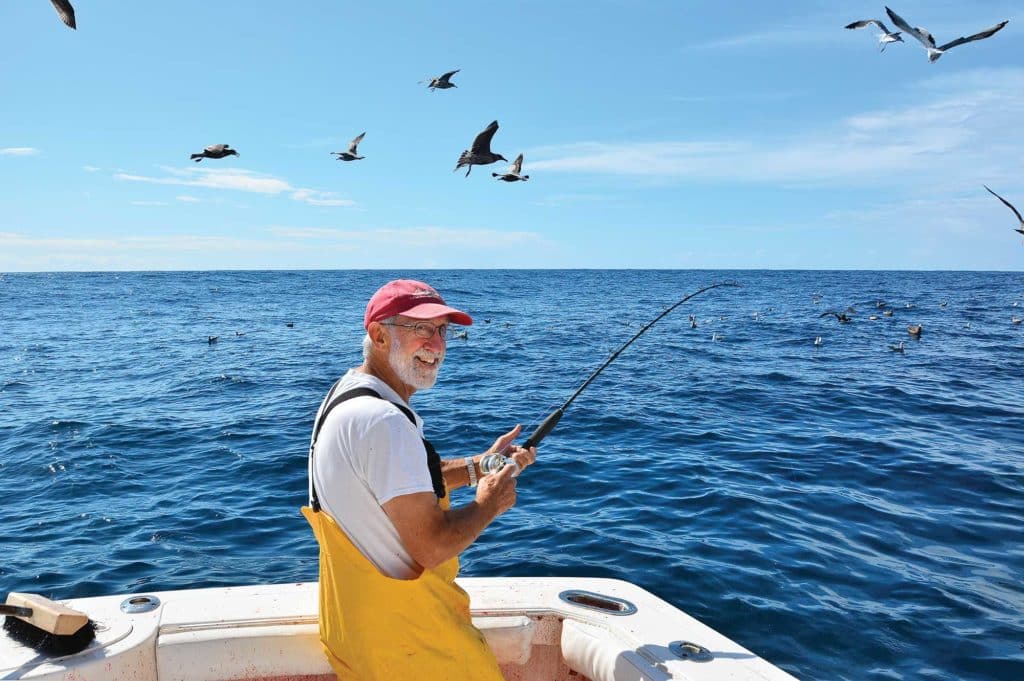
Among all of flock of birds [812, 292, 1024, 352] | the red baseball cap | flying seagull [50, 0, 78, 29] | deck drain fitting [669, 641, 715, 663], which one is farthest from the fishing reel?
flock of birds [812, 292, 1024, 352]

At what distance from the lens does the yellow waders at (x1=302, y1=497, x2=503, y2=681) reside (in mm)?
2561

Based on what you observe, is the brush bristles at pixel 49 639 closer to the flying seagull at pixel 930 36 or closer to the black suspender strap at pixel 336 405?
the black suspender strap at pixel 336 405

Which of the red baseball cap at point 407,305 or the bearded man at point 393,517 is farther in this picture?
the red baseball cap at point 407,305

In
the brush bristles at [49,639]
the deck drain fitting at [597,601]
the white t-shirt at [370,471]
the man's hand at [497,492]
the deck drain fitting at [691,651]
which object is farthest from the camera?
the deck drain fitting at [597,601]

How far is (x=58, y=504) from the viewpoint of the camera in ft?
→ 29.2

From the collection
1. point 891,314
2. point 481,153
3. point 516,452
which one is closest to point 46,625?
point 516,452

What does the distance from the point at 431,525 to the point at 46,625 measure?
1.81m

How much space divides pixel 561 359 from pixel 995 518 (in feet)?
44.0

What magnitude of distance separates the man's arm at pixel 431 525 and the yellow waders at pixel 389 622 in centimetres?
15

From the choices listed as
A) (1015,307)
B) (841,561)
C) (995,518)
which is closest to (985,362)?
(995,518)

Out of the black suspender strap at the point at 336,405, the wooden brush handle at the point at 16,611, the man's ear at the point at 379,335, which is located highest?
the man's ear at the point at 379,335

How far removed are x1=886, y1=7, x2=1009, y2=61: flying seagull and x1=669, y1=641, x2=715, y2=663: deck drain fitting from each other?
6.75 metres

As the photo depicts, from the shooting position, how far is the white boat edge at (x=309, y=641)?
3166 mm

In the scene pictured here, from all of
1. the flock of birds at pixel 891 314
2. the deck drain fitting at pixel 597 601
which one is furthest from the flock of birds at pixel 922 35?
the flock of birds at pixel 891 314
